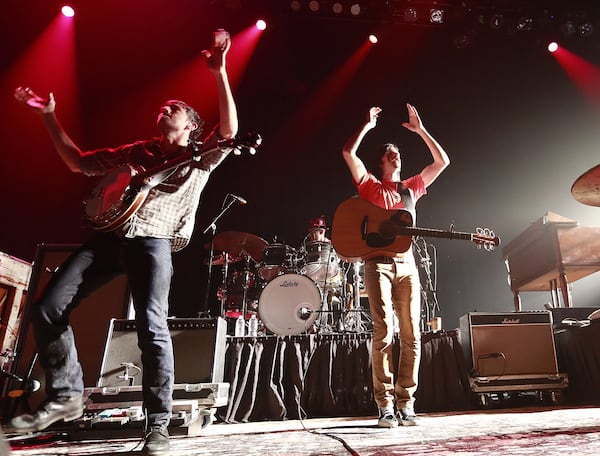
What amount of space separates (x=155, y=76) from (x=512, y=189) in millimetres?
6988

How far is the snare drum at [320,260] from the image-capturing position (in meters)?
6.30

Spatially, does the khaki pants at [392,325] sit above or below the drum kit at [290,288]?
below

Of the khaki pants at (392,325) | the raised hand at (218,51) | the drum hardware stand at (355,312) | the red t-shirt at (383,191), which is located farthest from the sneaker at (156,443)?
the drum hardware stand at (355,312)

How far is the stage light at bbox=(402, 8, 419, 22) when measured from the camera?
745 centimetres

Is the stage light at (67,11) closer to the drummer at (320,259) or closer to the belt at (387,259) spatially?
the drummer at (320,259)

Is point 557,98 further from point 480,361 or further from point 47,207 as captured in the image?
point 47,207

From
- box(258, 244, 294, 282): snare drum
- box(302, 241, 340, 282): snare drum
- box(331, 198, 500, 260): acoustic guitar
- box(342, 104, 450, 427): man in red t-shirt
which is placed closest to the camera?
box(342, 104, 450, 427): man in red t-shirt

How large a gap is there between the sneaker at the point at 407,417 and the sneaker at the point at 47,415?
2038 millimetres

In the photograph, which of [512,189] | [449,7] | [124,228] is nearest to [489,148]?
[512,189]

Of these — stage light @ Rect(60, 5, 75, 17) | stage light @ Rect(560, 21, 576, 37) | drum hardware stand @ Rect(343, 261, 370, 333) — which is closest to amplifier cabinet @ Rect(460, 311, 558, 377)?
drum hardware stand @ Rect(343, 261, 370, 333)

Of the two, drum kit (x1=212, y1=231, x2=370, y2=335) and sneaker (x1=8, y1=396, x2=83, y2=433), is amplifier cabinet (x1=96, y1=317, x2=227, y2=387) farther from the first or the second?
drum kit (x1=212, y1=231, x2=370, y2=335)

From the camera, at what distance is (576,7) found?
7.25m

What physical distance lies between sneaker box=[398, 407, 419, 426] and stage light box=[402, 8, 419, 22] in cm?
660

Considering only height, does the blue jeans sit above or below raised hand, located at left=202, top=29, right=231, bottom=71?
below
